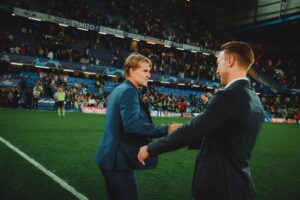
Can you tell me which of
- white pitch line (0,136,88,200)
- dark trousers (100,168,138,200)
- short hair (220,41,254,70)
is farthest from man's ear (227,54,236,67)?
white pitch line (0,136,88,200)

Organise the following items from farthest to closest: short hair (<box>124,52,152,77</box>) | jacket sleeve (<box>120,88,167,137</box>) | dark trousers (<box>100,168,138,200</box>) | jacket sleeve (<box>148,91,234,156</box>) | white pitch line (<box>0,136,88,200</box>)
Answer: white pitch line (<box>0,136,88,200</box>) → short hair (<box>124,52,152,77</box>) → dark trousers (<box>100,168,138,200</box>) → jacket sleeve (<box>120,88,167,137</box>) → jacket sleeve (<box>148,91,234,156</box>)

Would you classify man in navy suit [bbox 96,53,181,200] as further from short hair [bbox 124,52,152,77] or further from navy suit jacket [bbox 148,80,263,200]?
navy suit jacket [bbox 148,80,263,200]

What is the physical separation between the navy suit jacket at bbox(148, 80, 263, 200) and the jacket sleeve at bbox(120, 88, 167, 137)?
1.76 ft

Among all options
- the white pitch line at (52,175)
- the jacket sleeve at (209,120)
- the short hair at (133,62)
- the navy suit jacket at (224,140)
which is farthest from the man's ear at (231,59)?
the white pitch line at (52,175)

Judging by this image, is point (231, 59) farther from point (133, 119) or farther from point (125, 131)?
point (125, 131)

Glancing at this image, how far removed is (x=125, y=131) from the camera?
2.80 meters

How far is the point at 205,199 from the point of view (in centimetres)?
217

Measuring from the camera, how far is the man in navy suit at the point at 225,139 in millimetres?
2070

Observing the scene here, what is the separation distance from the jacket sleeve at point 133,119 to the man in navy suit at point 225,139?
1.65 feet

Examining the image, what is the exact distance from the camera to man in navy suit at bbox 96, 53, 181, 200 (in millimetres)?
2779

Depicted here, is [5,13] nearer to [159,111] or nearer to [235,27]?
[159,111]

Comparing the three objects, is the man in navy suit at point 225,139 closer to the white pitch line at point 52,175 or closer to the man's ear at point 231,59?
the man's ear at point 231,59

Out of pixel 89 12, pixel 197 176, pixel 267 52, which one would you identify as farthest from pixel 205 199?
pixel 267 52

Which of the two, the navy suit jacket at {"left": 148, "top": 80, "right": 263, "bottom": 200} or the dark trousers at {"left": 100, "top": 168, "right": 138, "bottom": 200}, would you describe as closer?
the navy suit jacket at {"left": 148, "top": 80, "right": 263, "bottom": 200}
